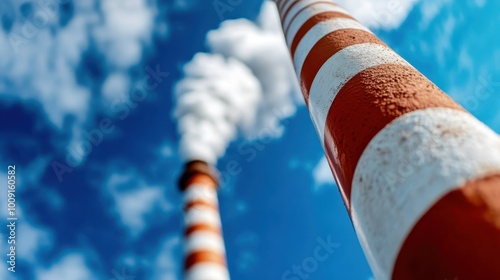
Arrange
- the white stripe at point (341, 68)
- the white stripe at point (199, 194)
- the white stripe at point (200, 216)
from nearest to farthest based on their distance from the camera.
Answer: the white stripe at point (341, 68)
the white stripe at point (200, 216)
the white stripe at point (199, 194)

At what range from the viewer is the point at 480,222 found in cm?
47

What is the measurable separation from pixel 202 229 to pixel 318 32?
5.18 meters

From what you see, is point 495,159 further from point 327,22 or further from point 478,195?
point 327,22

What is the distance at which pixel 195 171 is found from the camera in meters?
7.53

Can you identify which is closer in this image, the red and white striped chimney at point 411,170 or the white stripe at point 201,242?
the red and white striped chimney at point 411,170

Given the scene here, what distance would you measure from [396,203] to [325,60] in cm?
60

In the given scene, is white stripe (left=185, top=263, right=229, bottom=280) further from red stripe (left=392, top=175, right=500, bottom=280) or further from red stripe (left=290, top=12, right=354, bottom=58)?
red stripe (left=392, top=175, right=500, bottom=280)

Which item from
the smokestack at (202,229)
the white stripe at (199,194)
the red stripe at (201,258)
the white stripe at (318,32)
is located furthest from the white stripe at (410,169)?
the white stripe at (199,194)

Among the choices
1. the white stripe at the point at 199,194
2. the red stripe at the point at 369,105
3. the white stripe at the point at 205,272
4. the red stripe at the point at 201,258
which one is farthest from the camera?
the white stripe at the point at 199,194

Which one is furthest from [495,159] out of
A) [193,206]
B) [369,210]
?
[193,206]

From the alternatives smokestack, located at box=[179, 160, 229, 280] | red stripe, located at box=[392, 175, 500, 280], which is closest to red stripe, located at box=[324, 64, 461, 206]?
red stripe, located at box=[392, 175, 500, 280]

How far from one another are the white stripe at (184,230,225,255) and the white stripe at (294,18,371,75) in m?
4.83

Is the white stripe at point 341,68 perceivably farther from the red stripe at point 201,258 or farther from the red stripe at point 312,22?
the red stripe at point 201,258

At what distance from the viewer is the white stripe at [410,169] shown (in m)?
0.54
